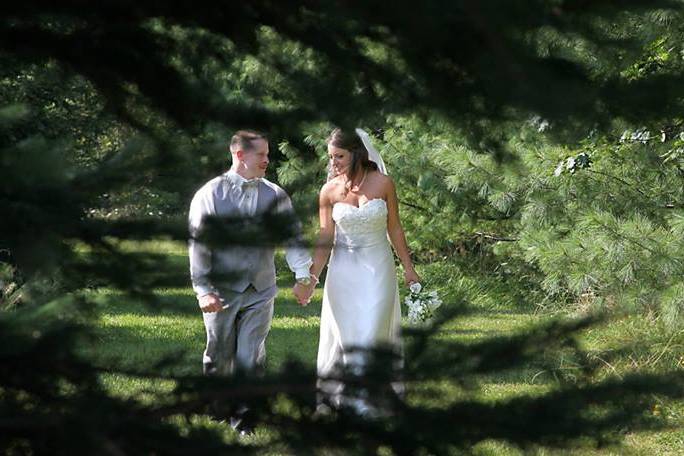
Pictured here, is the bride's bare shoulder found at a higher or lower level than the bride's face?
lower

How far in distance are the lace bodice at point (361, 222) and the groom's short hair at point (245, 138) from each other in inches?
238

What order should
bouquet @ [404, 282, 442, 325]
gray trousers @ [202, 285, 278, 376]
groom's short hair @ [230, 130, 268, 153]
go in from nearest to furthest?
groom's short hair @ [230, 130, 268, 153] < gray trousers @ [202, 285, 278, 376] < bouquet @ [404, 282, 442, 325]

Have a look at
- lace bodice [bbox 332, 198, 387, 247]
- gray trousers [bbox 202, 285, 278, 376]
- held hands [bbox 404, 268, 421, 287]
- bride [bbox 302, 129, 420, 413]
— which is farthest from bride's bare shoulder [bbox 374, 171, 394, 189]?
gray trousers [bbox 202, 285, 278, 376]

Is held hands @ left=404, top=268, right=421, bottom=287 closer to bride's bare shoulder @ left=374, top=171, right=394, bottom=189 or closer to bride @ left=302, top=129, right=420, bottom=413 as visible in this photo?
bride @ left=302, top=129, right=420, bottom=413

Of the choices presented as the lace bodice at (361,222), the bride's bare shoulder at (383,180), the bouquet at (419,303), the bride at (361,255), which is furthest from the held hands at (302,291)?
the bouquet at (419,303)

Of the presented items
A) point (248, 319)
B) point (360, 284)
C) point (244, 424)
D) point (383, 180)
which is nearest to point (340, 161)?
point (383, 180)

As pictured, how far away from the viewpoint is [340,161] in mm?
8023

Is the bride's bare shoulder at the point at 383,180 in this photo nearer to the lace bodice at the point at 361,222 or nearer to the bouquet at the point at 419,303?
the lace bodice at the point at 361,222

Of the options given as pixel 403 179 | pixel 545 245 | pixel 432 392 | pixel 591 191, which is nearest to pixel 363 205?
pixel 545 245

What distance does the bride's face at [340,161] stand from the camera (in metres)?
7.91

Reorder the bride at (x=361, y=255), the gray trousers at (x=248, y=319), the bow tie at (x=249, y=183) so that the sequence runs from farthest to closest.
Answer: the bride at (x=361, y=255), the gray trousers at (x=248, y=319), the bow tie at (x=249, y=183)

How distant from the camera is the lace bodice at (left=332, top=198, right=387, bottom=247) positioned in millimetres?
8125

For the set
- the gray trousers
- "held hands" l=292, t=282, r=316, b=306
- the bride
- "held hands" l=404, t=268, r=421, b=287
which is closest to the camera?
the gray trousers

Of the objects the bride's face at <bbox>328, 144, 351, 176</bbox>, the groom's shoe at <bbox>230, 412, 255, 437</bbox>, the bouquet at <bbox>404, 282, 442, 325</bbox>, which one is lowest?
the bouquet at <bbox>404, 282, 442, 325</bbox>
